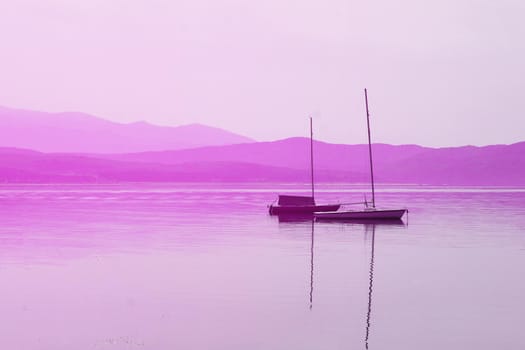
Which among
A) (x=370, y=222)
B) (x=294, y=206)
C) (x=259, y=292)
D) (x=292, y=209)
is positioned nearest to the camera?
(x=259, y=292)

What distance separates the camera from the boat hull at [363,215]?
6984 cm

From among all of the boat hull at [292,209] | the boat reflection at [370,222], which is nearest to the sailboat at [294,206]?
the boat hull at [292,209]

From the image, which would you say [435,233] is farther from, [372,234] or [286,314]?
[286,314]

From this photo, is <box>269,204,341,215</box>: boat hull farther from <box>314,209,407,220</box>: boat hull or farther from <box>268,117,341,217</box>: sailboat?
<box>314,209,407,220</box>: boat hull

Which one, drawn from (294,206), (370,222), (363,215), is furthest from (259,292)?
(294,206)

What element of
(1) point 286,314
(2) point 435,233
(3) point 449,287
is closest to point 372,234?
(2) point 435,233

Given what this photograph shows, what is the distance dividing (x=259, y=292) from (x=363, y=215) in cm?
4496

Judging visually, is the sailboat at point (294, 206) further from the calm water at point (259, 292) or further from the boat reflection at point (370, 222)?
the calm water at point (259, 292)

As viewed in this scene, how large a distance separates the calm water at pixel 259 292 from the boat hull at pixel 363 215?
60.0 feet

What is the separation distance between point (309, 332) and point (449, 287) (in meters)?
10.4

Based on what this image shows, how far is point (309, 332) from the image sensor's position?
1992 centimetres

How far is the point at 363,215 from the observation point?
70500 mm

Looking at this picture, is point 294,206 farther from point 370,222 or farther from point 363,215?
point 370,222

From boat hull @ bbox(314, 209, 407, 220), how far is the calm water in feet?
60.0
